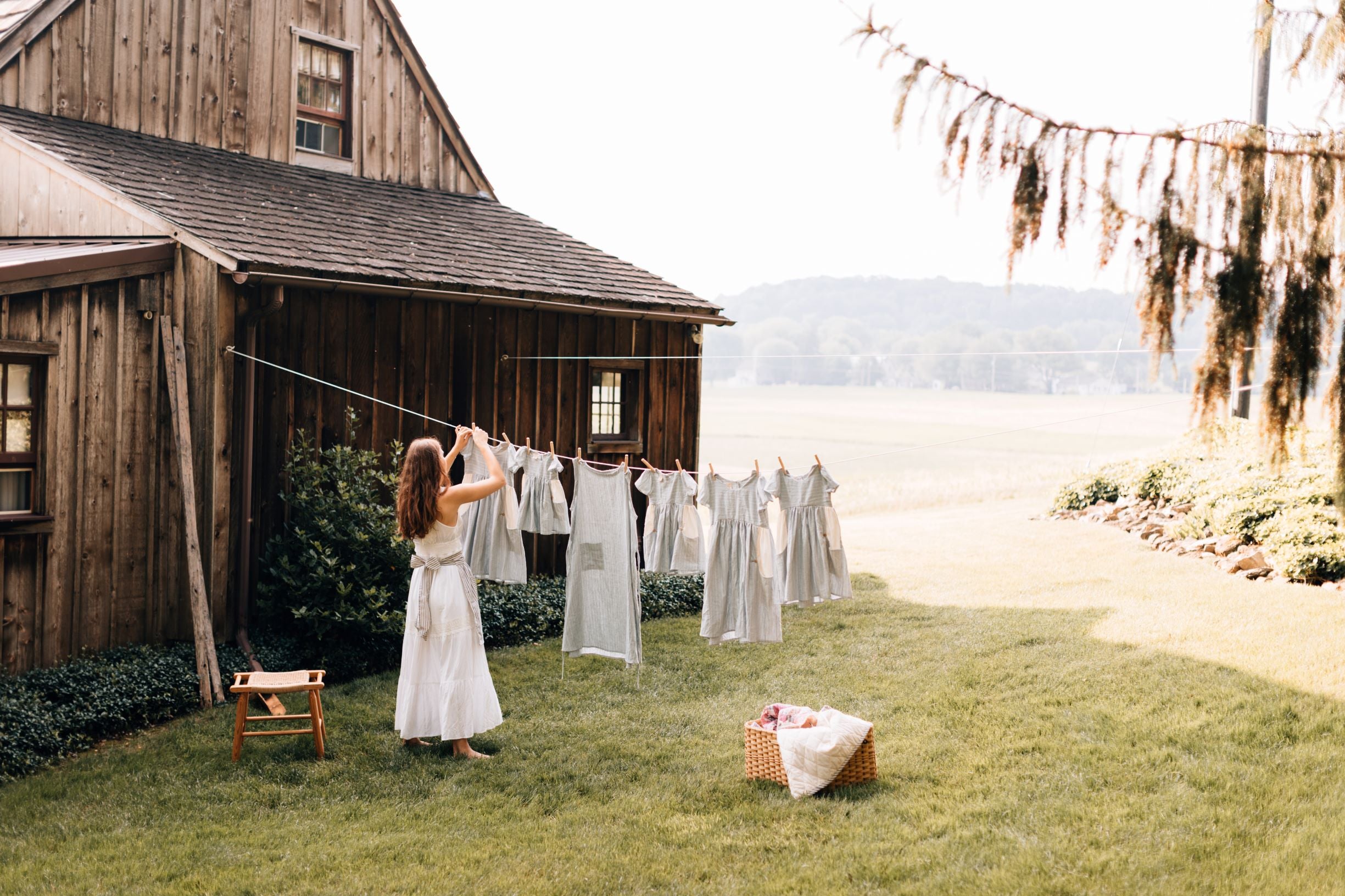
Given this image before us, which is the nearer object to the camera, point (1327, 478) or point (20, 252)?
point (20, 252)

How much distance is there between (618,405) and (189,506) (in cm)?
569

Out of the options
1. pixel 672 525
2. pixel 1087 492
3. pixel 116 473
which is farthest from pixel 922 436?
pixel 116 473

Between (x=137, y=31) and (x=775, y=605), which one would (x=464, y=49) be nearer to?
(x=137, y=31)

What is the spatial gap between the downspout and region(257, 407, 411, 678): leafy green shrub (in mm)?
185

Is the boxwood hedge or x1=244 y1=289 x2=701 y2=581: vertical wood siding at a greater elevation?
x1=244 y1=289 x2=701 y2=581: vertical wood siding

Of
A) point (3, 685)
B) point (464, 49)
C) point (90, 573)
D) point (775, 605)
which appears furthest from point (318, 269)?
A: point (464, 49)

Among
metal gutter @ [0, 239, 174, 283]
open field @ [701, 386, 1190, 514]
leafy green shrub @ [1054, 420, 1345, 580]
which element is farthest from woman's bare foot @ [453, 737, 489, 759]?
open field @ [701, 386, 1190, 514]

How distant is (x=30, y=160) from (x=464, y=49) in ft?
294

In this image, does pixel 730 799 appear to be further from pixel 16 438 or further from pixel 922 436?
pixel 922 436

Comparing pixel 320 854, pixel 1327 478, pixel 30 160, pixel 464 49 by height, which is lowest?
pixel 320 854

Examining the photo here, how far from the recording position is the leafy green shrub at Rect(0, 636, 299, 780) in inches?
282

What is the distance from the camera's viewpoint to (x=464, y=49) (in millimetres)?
93312

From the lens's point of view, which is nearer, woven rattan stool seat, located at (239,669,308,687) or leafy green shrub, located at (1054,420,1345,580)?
woven rattan stool seat, located at (239,669,308,687)

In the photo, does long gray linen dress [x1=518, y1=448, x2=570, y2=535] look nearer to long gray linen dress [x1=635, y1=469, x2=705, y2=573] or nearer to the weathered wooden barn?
long gray linen dress [x1=635, y1=469, x2=705, y2=573]
